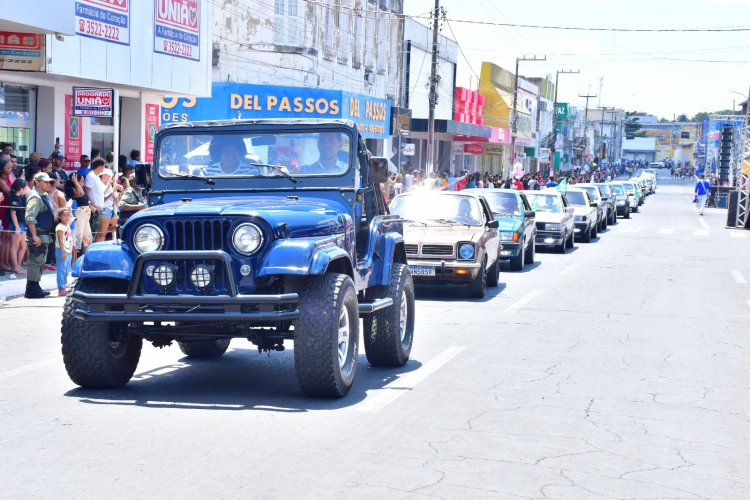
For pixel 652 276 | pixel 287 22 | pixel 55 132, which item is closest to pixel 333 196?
pixel 652 276

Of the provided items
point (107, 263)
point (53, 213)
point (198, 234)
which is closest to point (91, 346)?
point (107, 263)

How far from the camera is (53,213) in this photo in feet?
49.5

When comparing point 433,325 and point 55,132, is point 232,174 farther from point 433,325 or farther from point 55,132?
point 55,132

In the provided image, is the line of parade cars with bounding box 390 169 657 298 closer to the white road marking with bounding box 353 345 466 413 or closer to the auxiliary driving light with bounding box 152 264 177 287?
the white road marking with bounding box 353 345 466 413

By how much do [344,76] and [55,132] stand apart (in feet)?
68.4

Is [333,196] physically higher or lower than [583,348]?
higher

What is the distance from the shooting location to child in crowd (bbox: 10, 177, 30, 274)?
16.1 metres

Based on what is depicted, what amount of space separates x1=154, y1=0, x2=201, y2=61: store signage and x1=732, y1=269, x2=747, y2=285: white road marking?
1382cm

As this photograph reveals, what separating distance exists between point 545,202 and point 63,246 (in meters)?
15.3

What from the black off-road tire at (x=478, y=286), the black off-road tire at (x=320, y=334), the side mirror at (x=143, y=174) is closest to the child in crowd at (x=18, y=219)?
the black off-road tire at (x=478, y=286)

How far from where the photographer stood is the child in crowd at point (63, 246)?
1499cm

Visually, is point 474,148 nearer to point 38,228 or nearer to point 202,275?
point 38,228

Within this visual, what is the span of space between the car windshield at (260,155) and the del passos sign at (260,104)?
18885 millimetres

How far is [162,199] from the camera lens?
9203 mm
